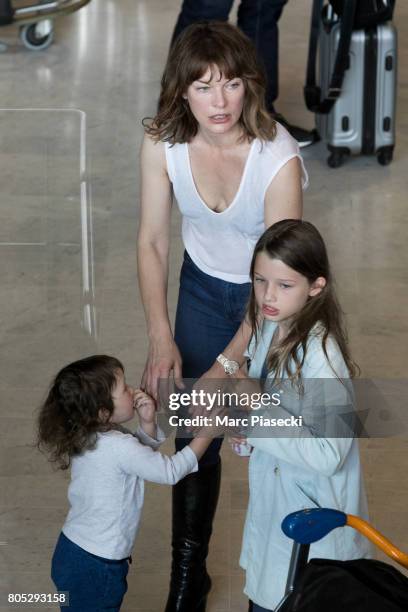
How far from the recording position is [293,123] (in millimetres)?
4715

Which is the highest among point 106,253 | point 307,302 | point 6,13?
point 307,302

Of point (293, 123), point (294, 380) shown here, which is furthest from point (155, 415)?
point (293, 123)

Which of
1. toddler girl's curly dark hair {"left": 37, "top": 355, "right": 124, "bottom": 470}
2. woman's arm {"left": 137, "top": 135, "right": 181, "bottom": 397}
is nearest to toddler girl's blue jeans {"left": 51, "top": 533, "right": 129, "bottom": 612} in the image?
toddler girl's curly dark hair {"left": 37, "top": 355, "right": 124, "bottom": 470}

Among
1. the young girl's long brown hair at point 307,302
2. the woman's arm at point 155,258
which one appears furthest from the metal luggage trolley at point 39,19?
the young girl's long brown hair at point 307,302

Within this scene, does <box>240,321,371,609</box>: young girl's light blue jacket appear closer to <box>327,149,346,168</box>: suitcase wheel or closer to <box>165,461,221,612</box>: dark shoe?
<box>165,461,221,612</box>: dark shoe

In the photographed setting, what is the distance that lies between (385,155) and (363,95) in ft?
0.78

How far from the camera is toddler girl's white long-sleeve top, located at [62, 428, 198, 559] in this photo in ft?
7.06

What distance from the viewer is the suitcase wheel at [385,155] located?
4406mm

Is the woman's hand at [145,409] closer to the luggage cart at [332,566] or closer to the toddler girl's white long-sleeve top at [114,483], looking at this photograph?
the toddler girl's white long-sleeve top at [114,483]

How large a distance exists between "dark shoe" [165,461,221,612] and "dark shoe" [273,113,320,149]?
219 centimetres

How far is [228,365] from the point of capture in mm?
2270

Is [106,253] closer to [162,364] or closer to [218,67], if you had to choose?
[162,364]

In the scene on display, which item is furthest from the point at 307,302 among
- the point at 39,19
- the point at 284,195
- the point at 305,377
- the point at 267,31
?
the point at 39,19

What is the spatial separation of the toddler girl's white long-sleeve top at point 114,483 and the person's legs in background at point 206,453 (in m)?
0.22
